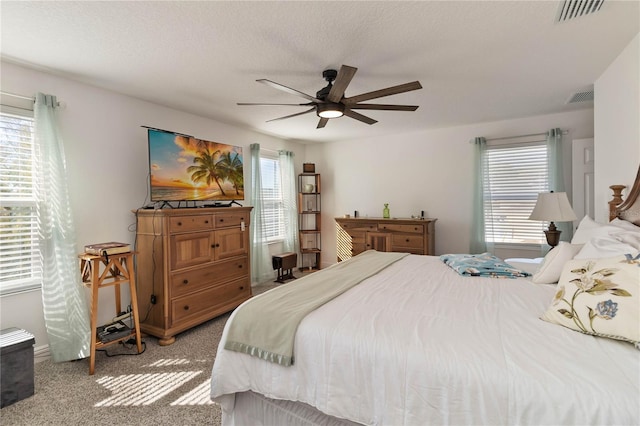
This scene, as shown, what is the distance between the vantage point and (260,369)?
4.57ft

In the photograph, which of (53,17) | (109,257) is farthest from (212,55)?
(109,257)

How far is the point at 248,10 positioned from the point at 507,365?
217 cm

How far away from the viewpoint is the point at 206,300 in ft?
10.3

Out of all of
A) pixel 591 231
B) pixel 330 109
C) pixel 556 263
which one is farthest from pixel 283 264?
pixel 591 231

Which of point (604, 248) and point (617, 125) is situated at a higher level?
point (617, 125)

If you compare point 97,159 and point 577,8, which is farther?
point 97,159

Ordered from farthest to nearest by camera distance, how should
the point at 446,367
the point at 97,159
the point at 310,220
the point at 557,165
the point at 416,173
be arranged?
the point at 310,220
the point at 416,173
the point at 557,165
the point at 97,159
the point at 446,367

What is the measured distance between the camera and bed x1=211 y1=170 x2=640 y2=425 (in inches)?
36.6

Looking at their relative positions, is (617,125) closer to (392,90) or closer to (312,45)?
(392,90)

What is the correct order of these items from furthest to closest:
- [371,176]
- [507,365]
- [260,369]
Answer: [371,176]
[260,369]
[507,365]

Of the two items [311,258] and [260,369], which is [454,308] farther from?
[311,258]

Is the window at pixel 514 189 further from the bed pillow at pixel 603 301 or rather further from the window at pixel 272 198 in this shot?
the window at pixel 272 198

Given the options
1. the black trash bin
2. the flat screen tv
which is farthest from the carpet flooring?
the flat screen tv

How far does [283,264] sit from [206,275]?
5.60 ft
